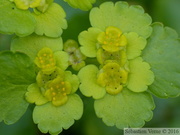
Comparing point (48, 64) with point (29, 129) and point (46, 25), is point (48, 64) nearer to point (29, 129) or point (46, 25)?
point (46, 25)

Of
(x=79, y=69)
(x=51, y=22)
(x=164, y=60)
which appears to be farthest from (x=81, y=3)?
(x=164, y=60)

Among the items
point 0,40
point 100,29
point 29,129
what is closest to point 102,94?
point 100,29

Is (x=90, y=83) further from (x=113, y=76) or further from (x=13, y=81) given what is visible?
(x=13, y=81)

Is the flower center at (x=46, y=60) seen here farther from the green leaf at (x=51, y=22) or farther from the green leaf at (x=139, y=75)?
the green leaf at (x=139, y=75)

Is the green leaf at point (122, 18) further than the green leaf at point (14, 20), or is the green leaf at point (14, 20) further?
the green leaf at point (122, 18)

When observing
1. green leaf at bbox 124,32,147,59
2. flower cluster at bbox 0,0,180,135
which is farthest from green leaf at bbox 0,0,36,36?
green leaf at bbox 124,32,147,59

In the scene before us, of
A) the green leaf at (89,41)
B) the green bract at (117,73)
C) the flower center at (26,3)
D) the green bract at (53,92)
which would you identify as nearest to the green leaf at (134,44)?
the green bract at (117,73)
